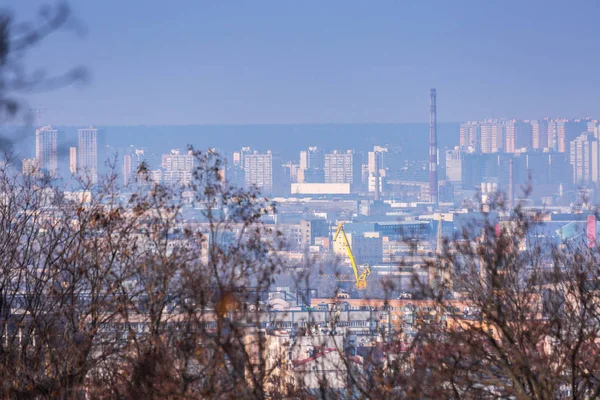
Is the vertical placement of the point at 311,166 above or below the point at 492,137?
below

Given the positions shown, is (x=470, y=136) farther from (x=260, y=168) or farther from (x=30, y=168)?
(x=30, y=168)

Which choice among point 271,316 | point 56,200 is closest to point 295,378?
point 271,316

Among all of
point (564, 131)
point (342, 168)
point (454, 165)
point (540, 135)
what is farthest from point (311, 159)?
point (564, 131)

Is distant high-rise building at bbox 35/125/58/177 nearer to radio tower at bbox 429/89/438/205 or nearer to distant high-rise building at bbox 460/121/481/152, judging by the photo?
radio tower at bbox 429/89/438/205

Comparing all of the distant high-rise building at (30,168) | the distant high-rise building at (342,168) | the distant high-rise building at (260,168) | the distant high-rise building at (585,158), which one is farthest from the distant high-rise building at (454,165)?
the distant high-rise building at (30,168)

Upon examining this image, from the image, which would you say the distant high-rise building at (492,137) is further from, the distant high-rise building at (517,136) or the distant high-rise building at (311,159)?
the distant high-rise building at (311,159)
